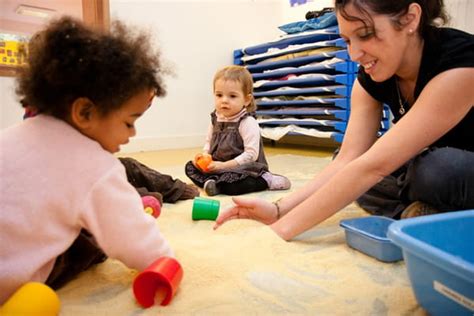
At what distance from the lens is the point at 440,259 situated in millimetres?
416

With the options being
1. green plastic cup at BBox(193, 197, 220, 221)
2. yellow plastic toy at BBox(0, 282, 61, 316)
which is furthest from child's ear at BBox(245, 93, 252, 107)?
yellow plastic toy at BBox(0, 282, 61, 316)

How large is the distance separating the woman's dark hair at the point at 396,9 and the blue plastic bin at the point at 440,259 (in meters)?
0.38

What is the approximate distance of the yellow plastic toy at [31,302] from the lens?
1.54 feet

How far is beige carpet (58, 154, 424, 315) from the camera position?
21.5 inches

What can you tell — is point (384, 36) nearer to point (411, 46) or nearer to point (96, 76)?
point (411, 46)

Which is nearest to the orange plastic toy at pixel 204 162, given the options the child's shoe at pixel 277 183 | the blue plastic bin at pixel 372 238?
the child's shoe at pixel 277 183

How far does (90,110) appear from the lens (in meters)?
0.52

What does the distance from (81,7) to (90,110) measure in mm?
1438

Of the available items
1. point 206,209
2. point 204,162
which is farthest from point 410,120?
point 204,162

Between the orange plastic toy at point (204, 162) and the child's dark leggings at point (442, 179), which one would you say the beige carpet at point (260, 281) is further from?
the orange plastic toy at point (204, 162)

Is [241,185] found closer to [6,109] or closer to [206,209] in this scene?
[206,209]

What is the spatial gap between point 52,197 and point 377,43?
0.60 metres

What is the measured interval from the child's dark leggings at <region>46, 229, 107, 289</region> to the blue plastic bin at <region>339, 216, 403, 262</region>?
46 centimetres

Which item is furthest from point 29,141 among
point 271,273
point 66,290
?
point 271,273
